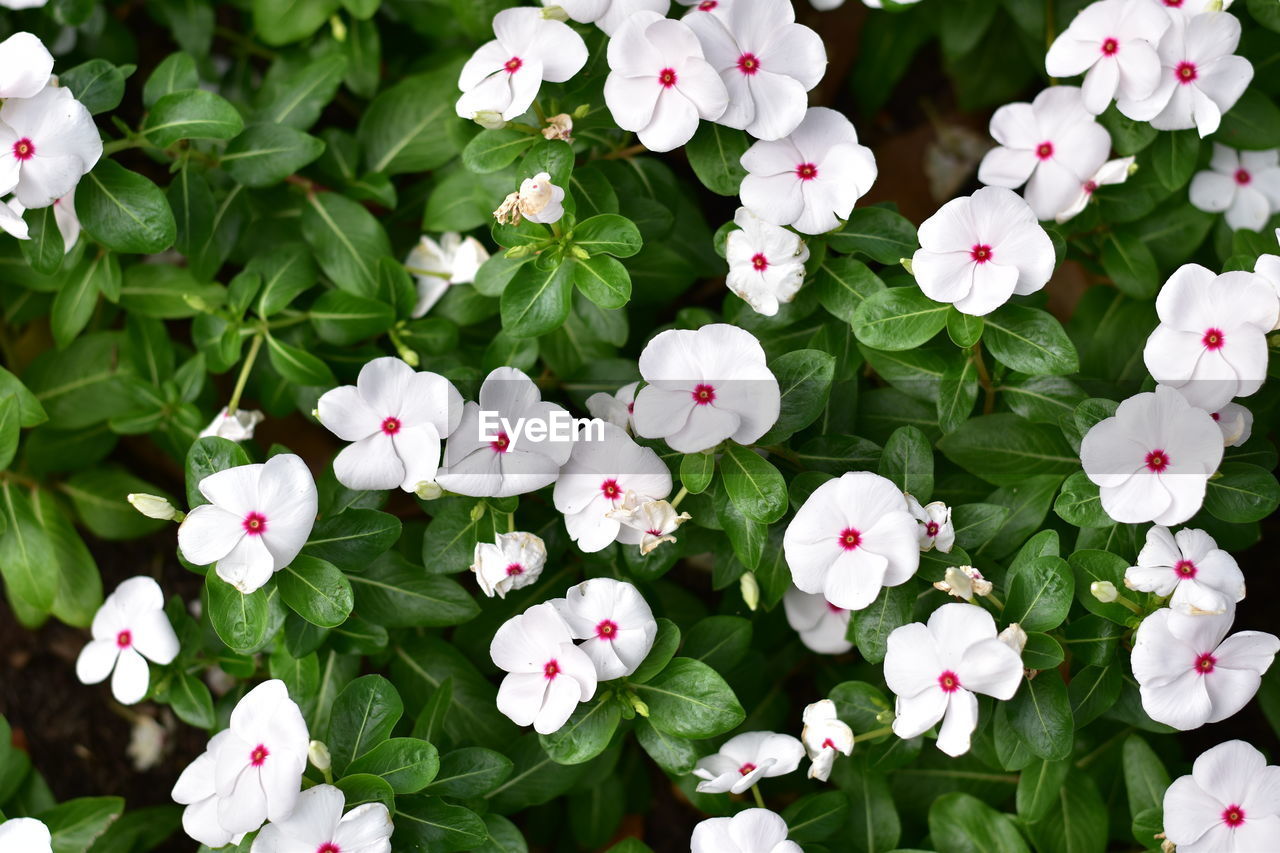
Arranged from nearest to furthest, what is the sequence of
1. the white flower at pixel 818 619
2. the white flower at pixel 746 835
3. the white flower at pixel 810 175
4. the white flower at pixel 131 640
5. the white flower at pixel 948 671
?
the white flower at pixel 948 671 → the white flower at pixel 746 835 → the white flower at pixel 810 175 → the white flower at pixel 131 640 → the white flower at pixel 818 619

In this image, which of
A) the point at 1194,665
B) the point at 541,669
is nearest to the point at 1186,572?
the point at 1194,665

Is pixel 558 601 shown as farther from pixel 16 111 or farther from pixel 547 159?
pixel 16 111

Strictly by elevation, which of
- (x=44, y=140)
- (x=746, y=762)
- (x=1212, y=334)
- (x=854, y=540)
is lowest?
(x=746, y=762)

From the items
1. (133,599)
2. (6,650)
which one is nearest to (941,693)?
(133,599)

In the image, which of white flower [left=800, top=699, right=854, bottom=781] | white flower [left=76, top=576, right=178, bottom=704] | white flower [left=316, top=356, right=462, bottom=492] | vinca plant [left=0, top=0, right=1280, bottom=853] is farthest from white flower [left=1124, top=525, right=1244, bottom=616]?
white flower [left=76, top=576, right=178, bottom=704]

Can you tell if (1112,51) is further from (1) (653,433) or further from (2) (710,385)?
(1) (653,433)

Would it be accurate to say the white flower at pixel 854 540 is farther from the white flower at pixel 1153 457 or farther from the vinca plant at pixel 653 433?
the white flower at pixel 1153 457

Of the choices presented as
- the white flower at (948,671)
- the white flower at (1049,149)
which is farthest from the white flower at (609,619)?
the white flower at (1049,149)
